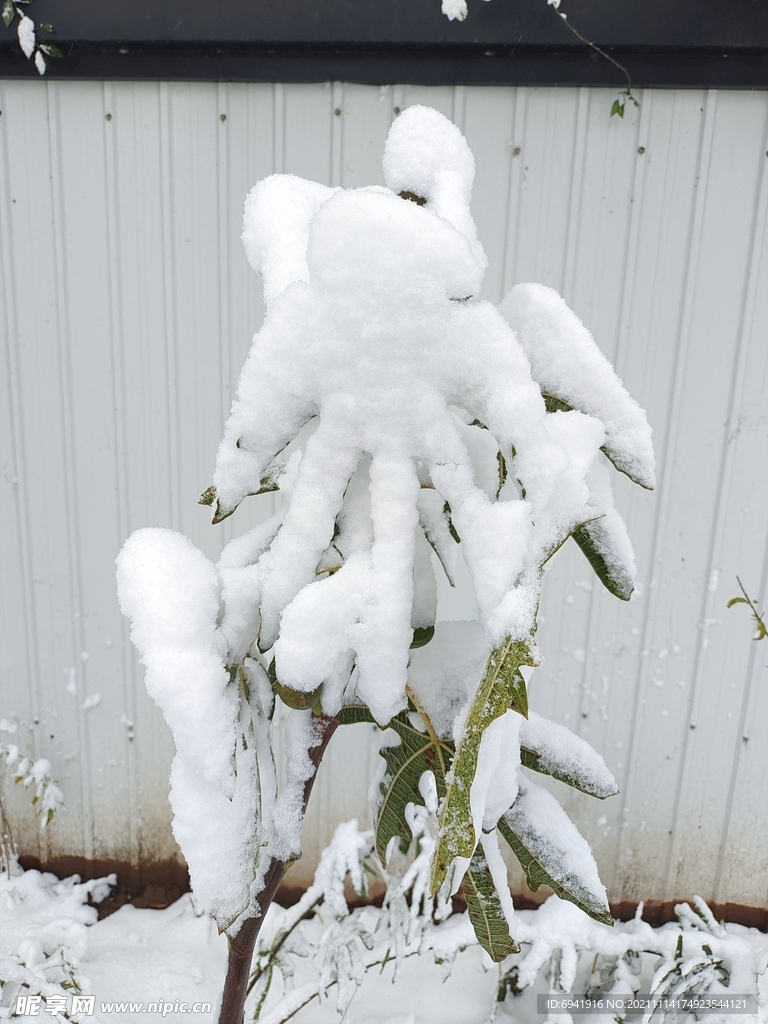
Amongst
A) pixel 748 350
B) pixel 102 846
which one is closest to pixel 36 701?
pixel 102 846

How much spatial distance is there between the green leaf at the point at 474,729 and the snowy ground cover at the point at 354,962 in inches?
35.8

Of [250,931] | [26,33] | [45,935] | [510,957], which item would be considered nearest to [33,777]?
[45,935]

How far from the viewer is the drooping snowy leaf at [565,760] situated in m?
0.72

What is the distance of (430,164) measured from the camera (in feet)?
1.88

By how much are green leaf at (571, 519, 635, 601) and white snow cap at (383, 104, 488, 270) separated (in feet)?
0.82

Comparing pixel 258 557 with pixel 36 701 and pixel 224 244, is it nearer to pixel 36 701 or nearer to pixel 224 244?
pixel 224 244

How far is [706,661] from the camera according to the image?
162 cm

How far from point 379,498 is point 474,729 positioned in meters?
0.18

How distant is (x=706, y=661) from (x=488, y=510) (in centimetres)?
135

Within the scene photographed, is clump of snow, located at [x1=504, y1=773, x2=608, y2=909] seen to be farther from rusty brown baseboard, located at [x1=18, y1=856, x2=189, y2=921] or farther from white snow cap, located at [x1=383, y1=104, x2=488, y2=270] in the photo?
A: rusty brown baseboard, located at [x1=18, y1=856, x2=189, y2=921]

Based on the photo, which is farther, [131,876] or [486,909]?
[131,876]

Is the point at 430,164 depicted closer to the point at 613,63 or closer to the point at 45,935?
the point at 613,63

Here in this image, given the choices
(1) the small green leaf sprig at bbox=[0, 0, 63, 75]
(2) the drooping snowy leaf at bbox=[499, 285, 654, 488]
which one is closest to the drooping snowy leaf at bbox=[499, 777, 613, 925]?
(2) the drooping snowy leaf at bbox=[499, 285, 654, 488]

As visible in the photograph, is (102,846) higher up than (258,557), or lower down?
lower down
